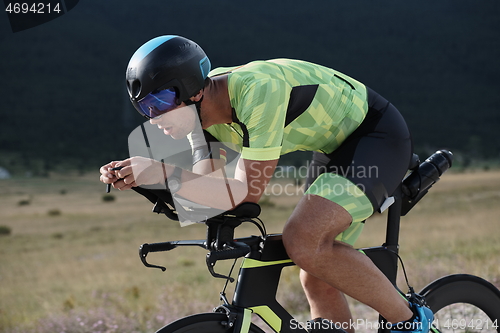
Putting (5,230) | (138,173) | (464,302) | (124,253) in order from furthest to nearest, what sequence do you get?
(5,230)
(124,253)
(464,302)
(138,173)

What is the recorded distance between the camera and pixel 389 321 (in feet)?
7.99

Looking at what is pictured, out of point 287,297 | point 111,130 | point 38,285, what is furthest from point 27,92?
point 287,297

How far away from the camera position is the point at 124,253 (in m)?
17.8

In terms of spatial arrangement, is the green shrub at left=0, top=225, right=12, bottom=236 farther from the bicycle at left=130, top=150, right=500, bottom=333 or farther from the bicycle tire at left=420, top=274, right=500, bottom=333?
the bicycle at left=130, top=150, right=500, bottom=333

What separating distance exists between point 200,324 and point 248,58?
71.9 m

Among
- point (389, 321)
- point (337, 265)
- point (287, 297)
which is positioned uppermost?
point (337, 265)

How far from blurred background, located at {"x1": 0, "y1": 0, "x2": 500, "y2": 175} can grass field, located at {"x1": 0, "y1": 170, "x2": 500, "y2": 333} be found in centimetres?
2127

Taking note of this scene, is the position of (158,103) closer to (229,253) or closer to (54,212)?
(229,253)

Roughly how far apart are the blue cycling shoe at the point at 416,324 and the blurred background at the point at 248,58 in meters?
53.6

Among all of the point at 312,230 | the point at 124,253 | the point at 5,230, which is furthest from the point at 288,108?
the point at 5,230

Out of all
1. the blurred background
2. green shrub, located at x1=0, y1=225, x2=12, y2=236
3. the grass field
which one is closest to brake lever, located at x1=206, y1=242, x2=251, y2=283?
the grass field

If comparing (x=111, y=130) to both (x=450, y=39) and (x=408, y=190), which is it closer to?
(x=450, y=39)

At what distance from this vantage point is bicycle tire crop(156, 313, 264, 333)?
1.99m

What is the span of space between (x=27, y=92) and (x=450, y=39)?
231ft
